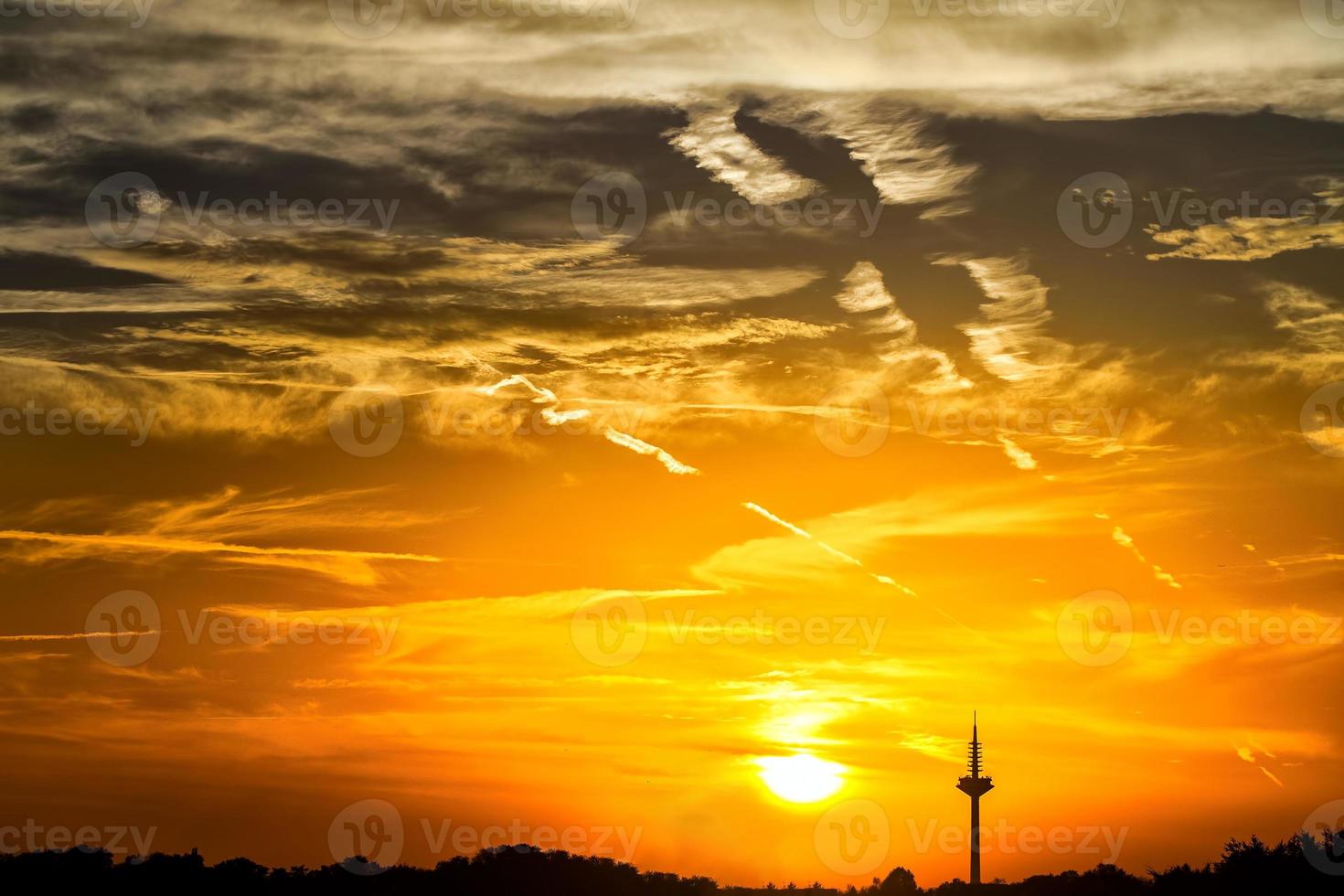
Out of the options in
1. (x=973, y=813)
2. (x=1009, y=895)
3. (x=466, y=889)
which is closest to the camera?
(x=1009, y=895)

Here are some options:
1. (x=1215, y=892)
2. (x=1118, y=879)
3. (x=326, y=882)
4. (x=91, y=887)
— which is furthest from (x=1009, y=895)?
(x=91, y=887)

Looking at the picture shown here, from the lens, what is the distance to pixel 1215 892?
301 ft

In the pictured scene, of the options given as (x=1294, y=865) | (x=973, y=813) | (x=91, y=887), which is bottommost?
(x=91, y=887)

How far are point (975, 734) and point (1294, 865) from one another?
82706mm

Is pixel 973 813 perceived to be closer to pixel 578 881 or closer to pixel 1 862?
pixel 578 881

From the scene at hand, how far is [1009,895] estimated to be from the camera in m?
110

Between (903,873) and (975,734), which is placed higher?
(975,734)

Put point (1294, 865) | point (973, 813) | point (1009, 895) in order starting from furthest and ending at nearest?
point (973, 813), point (1009, 895), point (1294, 865)

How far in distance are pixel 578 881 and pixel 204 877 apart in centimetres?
2972

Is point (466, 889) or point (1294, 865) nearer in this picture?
point (1294, 865)

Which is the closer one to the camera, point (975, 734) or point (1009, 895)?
point (1009, 895)

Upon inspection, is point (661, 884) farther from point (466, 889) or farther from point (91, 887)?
point (91, 887)

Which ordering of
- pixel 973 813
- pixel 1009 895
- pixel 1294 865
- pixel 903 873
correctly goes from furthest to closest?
1. pixel 973 813
2. pixel 903 873
3. pixel 1009 895
4. pixel 1294 865

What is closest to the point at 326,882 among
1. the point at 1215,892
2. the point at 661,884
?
the point at 661,884
